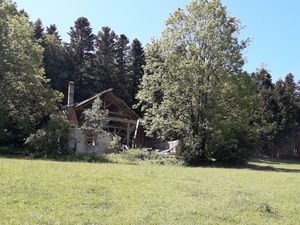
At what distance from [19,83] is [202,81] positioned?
16134 millimetres

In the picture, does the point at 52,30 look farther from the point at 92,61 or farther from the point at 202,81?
the point at 202,81

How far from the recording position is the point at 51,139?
1219 inches

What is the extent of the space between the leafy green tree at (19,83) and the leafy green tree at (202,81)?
10.1 metres

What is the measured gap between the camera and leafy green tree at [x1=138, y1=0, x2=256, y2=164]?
123 feet

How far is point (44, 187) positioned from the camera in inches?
486

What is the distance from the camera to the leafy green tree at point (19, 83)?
34000 mm

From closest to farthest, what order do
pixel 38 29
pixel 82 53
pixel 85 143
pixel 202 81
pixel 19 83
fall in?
pixel 19 83, pixel 85 143, pixel 202 81, pixel 38 29, pixel 82 53

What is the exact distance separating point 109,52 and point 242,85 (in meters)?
43.0

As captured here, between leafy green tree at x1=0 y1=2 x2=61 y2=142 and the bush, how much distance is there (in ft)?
8.74

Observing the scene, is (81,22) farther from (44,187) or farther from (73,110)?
(44,187)

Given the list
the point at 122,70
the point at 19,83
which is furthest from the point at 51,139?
the point at 122,70

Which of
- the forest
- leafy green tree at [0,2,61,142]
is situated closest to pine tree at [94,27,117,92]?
the forest

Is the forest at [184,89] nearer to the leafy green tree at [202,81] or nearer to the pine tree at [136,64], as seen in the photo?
the leafy green tree at [202,81]

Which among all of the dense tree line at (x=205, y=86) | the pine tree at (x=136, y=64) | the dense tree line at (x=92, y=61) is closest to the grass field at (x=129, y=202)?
the dense tree line at (x=205, y=86)
